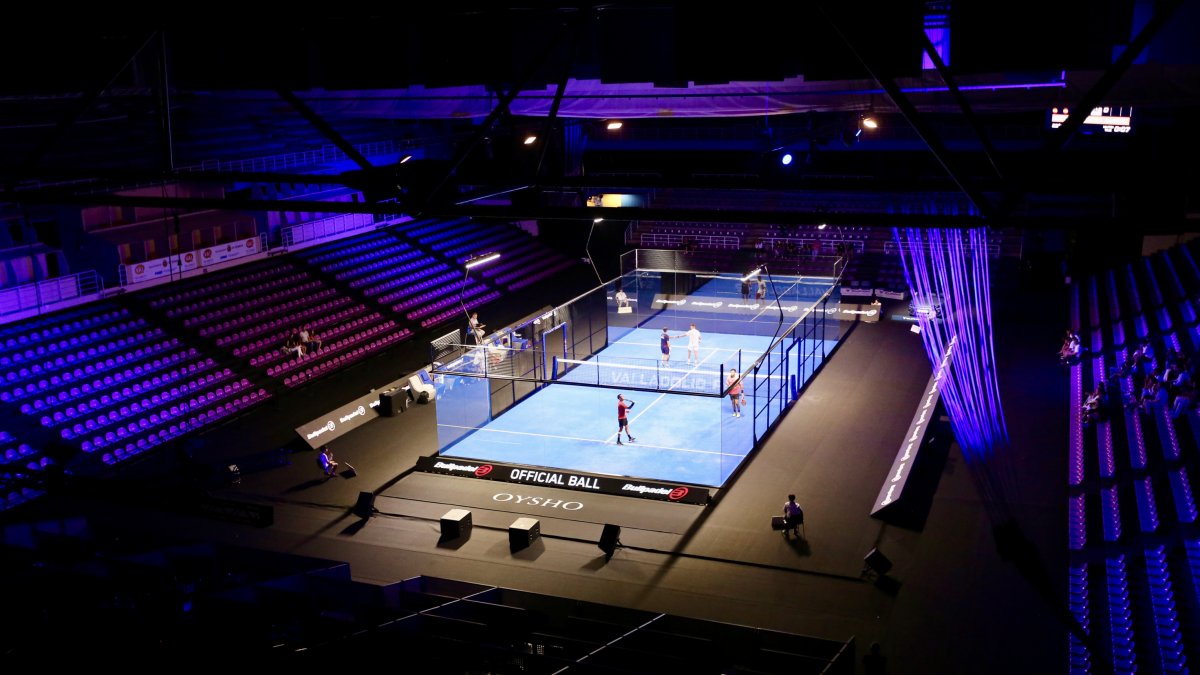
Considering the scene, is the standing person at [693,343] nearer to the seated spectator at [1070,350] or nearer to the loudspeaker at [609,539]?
the seated spectator at [1070,350]

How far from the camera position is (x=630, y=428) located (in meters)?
18.7

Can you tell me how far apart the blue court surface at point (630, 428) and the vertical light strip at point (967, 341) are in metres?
3.84

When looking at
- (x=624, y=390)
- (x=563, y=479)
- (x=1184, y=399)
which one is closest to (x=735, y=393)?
(x=624, y=390)

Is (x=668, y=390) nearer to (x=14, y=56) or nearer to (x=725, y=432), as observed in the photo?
(x=725, y=432)

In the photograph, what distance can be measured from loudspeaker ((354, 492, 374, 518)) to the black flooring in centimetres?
17

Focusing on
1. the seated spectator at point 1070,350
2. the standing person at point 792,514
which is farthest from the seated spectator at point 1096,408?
the standing person at point 792,514

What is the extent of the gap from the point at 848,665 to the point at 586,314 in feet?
46.4

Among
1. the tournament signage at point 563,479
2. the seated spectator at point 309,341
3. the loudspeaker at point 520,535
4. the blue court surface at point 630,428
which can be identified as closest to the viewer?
the loudspeaker at point 520,535

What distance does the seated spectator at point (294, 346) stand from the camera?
2256 cm

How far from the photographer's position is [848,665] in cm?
971

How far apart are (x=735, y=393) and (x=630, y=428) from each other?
2.34 metres

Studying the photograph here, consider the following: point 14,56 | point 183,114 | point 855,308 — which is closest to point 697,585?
point 14,56

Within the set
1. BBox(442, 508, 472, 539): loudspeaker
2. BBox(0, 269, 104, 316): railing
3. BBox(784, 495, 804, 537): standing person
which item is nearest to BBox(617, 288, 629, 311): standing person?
BBox(442, 508, 472, 539): loudspeaker

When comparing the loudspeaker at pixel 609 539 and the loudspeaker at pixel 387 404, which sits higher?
the loudspeaker at pixel 387 404
